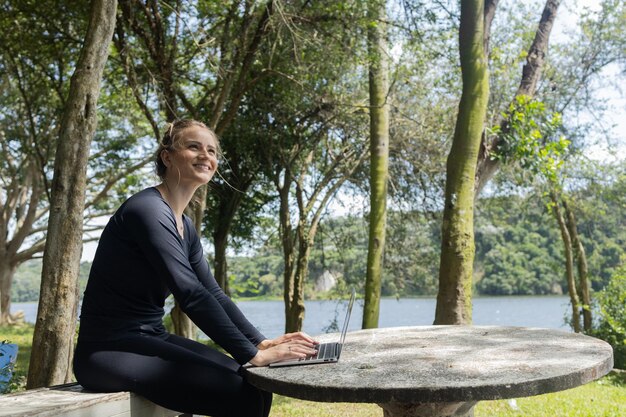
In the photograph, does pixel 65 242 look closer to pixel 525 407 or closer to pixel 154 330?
pixel 154 330

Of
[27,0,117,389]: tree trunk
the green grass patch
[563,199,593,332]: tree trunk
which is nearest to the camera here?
[27,0,117,389]: tree trunk

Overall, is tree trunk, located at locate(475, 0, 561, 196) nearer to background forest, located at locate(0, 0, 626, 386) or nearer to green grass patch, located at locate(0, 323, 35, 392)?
background forest, located at locate(0, 0, 626, 386)

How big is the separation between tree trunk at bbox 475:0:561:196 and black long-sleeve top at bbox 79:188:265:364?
15.8 ft

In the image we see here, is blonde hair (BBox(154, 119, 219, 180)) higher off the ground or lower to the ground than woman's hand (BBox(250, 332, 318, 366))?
higher

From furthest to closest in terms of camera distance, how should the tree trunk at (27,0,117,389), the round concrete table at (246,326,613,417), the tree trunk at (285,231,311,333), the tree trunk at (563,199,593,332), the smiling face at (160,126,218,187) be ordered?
1. the tree trunk at (563,199,593,332)
2. the tree trunk at (285,231,311,333)
3. the tree trunk at (27,0,117,389)
4. the smiling face at (160,126,218,187)
5. the round concrete table at (246,326,613,417)

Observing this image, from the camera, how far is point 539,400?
6.75 meters

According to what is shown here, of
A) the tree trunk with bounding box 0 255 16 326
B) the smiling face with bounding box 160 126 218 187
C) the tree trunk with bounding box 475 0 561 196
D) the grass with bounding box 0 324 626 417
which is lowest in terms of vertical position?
the grass with bounding box 0 324 626 417

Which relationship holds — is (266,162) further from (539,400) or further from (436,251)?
(539,400)

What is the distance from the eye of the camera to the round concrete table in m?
2.03

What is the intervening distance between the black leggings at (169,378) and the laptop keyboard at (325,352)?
266 millimetres

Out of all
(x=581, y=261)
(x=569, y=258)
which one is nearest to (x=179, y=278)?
(x=569, y=258)

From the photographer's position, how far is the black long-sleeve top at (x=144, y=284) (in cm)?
249

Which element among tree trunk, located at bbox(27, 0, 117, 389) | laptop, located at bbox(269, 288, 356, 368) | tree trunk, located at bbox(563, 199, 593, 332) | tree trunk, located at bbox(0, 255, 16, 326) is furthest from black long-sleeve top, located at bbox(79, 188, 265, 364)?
tree trunk, located at bbox(0, 255, 16, 326)

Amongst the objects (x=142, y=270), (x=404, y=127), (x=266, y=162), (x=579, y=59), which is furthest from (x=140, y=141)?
(x=142, y=270)
